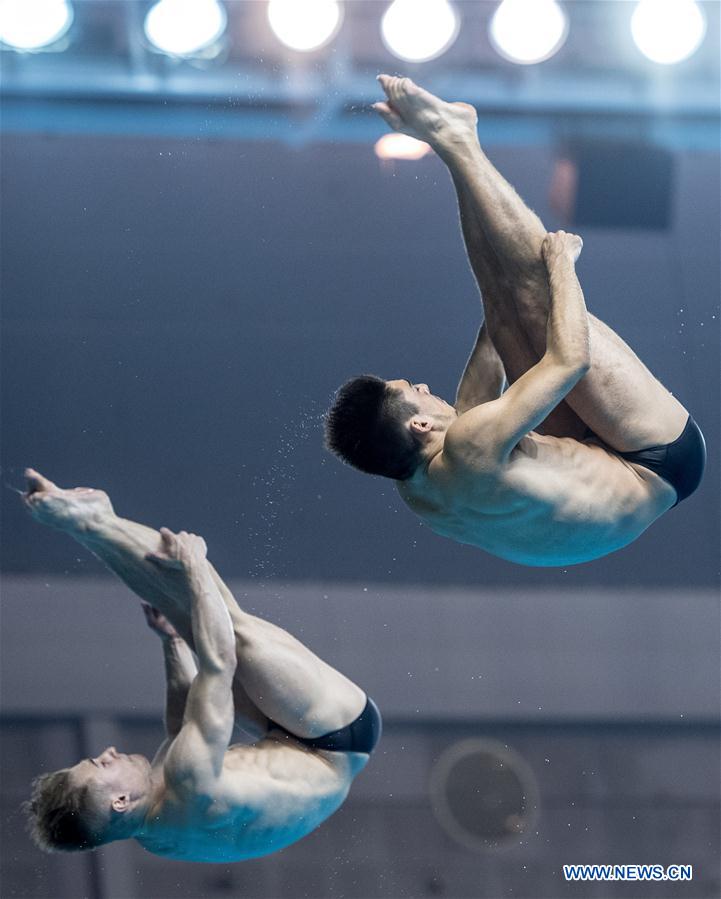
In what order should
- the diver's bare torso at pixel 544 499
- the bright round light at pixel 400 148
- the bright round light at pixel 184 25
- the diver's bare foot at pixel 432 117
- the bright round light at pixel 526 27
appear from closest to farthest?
the diver's bare torso at pixel 544 499 < the diver's bare foot at pixel 432 117 < the bright round light at pixel 184 25 < the bright round light at pixel 400 148 < the bright round light at pixel 526 27

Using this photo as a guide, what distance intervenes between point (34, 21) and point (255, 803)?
146 inches

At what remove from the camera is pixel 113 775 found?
2816mm

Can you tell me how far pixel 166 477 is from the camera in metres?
→ 4.73

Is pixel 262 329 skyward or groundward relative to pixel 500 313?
skyward

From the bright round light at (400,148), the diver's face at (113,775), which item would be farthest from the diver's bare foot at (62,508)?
the bright round light at (400,148)

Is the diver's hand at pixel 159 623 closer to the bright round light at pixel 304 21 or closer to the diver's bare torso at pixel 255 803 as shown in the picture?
the diver's bare torso at pixel 255 803

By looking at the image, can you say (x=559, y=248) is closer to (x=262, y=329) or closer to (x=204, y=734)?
(x=204, y=734)

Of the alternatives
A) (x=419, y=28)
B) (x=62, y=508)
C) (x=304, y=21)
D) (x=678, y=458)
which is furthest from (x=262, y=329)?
(x=678, y=458)

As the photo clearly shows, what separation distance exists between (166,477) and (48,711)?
3.34ft

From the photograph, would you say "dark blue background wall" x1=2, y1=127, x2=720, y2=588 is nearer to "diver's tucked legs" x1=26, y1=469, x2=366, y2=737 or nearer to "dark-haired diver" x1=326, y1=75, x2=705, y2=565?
"diver's tucked legs" x1=26, y1=469, x2=366, y2=737

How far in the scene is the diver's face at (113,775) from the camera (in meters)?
2.78

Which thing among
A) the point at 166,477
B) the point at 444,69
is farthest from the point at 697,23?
the point at 166,477

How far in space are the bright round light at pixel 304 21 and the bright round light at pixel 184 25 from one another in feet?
0.75

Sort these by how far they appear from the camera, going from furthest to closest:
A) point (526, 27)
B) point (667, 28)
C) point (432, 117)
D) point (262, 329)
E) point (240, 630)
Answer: point (667, 28) → point (526, 27) → point (262, 329) → point (240, 630) → point (432, 117)
